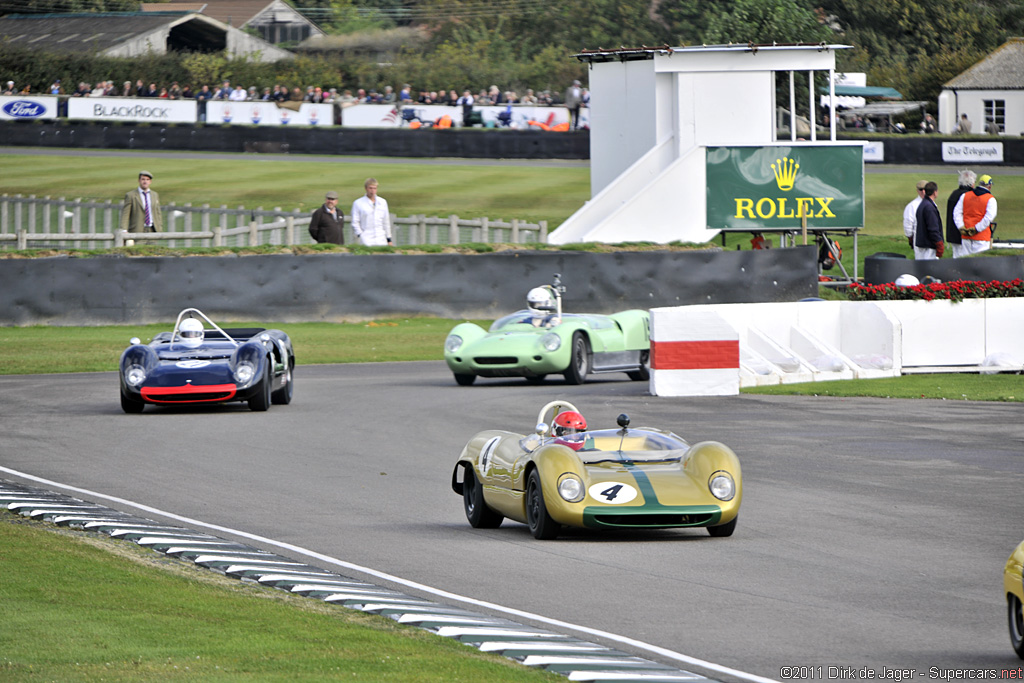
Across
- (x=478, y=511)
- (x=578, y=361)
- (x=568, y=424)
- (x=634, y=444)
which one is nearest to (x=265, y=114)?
(x=578, y=361)

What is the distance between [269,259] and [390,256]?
76.8 inches

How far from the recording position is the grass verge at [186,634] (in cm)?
570

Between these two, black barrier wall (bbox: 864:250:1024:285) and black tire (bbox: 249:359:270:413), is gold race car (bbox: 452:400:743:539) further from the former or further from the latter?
black barrier wall (bbox: 864:250:1024:285)

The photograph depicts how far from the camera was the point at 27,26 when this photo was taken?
7300 centimetres

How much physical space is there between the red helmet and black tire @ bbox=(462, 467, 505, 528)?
2.08 feet

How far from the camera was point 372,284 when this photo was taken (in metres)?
24.9

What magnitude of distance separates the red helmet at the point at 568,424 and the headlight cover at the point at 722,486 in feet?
4.09

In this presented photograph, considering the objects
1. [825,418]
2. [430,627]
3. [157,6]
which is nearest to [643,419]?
[825,418]

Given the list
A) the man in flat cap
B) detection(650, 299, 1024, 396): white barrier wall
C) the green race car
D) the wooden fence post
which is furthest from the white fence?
detection(650, 299, 1024, 396): white barrier wall

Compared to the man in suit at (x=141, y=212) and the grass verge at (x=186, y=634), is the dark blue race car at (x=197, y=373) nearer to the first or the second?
the grass verge at (x=186, y=634)

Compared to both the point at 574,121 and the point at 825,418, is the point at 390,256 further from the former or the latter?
the point at 574,121

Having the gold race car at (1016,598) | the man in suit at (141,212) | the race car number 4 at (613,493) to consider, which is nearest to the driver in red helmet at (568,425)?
the race car number 4 at (613,493)

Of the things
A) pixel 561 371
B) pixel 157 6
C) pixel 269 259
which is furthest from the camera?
pixel 157 6

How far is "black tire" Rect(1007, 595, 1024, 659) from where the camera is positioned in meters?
5.82
